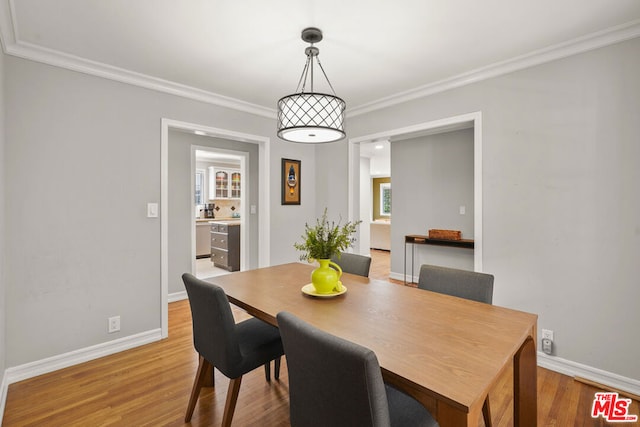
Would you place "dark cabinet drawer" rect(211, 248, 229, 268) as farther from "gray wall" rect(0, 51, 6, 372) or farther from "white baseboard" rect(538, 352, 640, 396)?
"white baseboard" rect(538, 352, 640, 396)

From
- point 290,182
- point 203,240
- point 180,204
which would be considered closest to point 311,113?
point 290,182

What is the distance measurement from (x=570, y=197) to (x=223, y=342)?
99.6 inches

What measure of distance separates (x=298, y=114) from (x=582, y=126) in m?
2.04

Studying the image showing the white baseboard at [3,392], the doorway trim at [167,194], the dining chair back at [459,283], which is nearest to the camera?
the dining chair back at [459,283]

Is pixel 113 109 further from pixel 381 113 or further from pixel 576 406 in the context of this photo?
pixel 576 406

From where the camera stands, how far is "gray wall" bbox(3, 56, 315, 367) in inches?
89.4

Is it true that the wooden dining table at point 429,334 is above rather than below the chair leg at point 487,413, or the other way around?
above

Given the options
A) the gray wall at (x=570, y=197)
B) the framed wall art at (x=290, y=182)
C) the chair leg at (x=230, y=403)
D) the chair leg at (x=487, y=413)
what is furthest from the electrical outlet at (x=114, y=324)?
the gray wall at (x=570, y=197)

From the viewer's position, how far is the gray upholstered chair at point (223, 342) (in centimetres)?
151

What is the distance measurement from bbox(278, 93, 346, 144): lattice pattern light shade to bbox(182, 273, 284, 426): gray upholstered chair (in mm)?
988

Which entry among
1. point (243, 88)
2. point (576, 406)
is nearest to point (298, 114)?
point (243, 88)

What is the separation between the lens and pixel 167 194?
310 centimetres

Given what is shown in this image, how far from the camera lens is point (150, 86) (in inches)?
112

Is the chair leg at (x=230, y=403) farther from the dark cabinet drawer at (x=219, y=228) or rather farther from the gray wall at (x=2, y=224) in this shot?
the dark cabinet drawer at (x=219, y=228)
